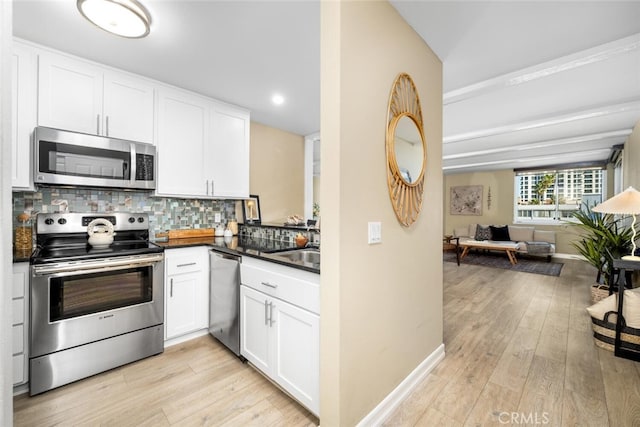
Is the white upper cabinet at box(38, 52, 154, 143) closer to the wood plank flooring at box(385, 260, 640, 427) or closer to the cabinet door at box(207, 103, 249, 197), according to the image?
the cabinet door at box(207, 103, 249, 197)

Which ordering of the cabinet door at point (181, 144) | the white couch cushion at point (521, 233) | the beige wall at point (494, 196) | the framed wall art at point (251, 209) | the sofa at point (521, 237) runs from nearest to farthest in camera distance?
the cabinet door at point (181, 144)
the framed wall art at point (251, 209)
the sofa at point (521, 237)
the white couch cushion at point (521, 233)
the beige wall at point (494, 196)

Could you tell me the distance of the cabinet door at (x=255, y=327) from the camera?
1871 mm

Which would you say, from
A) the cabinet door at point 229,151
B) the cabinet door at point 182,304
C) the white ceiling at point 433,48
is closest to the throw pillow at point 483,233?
the white ceiling at point 433,48

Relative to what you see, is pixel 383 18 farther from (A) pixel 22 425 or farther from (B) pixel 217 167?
(A) pixel 22 425

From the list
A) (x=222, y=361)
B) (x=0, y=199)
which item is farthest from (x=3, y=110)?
(x=222, y=361)

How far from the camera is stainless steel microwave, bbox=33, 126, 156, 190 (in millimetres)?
1985

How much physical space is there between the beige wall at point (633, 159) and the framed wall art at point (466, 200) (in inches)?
144

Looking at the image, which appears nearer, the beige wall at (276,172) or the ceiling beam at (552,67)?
the ceiling beam at (552,67)

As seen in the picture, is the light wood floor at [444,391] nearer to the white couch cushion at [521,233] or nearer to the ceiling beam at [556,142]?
the ceiling beam at [556,142]

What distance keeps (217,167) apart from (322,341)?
7.43 ft

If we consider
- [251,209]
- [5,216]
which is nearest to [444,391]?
[5,216]

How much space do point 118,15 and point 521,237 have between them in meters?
8.35

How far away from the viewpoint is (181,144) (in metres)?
2.72

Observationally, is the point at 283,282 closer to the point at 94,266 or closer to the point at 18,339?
the point at 94,266
